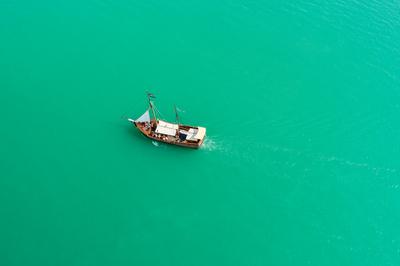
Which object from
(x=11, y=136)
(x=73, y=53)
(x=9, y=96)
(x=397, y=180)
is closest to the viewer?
(x=397, y=180)

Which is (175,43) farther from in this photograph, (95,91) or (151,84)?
(95,91)

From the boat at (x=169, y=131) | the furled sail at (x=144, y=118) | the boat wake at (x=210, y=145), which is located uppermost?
the furled sail at (x=144, y=118)

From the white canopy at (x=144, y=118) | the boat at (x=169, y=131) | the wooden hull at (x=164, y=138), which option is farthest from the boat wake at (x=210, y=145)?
the white canopy at (x=144, y=118)

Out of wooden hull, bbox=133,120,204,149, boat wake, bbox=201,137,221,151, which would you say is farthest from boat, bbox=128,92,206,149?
boat wake, bbox=201,137,221,151

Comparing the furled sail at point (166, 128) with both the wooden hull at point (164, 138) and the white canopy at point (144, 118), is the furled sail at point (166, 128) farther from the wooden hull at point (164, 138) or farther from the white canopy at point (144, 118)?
the white canopy at point (144, 118)

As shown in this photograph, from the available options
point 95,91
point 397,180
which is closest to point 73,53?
point 95,91

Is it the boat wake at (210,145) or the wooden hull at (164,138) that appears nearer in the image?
the wooden hull at (164,138)

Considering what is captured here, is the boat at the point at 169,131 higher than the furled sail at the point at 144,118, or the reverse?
the furled sail at the point at 144,118

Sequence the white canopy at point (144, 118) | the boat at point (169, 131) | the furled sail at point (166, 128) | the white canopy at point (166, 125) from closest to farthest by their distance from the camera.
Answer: the boat at point (169, 131) → the white canopy at point (144, 118) → the furled sail at point (166, 128) → the white canopy at point (166, 125)

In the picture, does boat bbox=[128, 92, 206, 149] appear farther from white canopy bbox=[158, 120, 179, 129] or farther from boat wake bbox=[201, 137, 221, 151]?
boat wake bbox=[201, 137, 221, 151]
